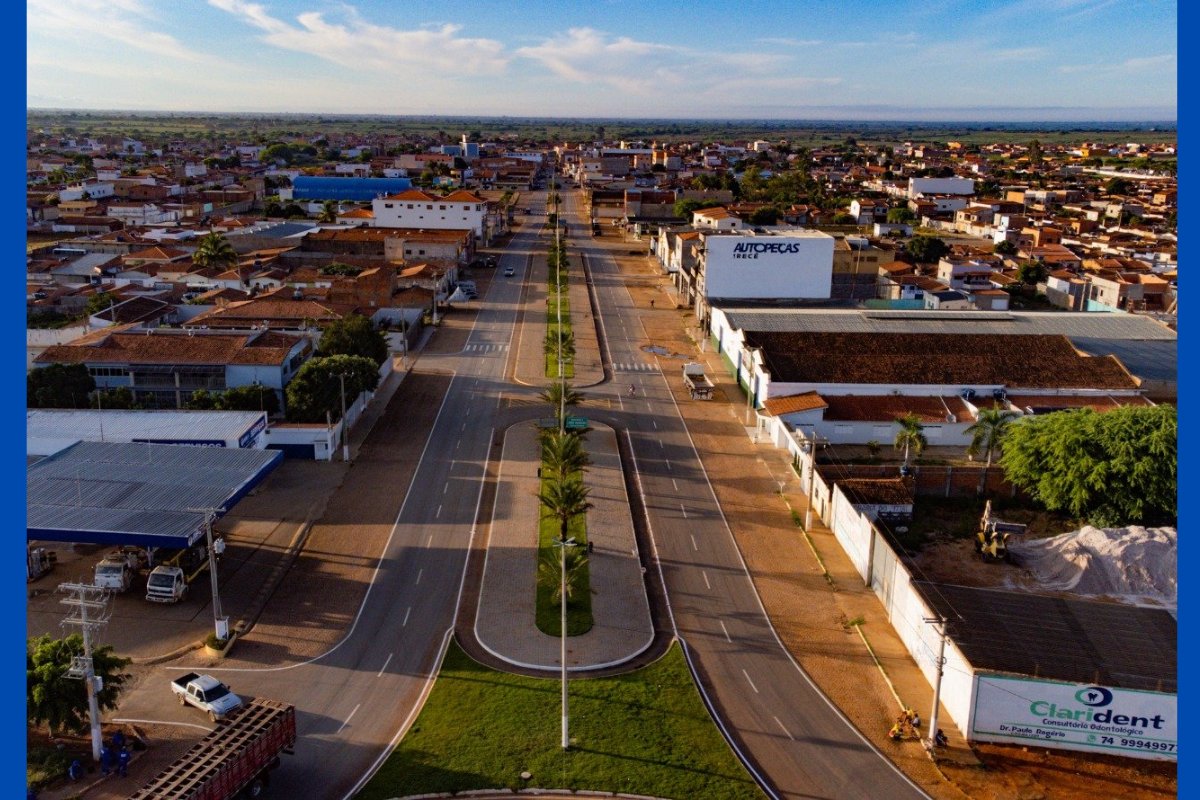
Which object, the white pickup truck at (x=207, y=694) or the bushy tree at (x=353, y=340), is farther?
the bushy tree at (x=353, y=340)

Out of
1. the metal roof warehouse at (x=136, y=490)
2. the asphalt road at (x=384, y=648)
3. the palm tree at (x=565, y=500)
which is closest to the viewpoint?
the asphalt road at (x=384, y=648)

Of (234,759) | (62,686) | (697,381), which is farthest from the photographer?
(697,381)

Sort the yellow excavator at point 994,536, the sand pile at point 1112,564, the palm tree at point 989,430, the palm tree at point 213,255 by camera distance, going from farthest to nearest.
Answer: the palm tree at point 213,255
the palm tree at point 989,430
the yellow excavator at point 994,536
the sand pile at point 1112,564

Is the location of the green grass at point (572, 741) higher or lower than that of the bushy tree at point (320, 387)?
lower

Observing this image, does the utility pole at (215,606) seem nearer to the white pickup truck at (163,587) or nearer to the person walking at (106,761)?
the white pickup truck at (163,587)

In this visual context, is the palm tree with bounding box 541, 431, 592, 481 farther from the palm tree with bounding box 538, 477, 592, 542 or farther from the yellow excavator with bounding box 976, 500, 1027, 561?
the yellow excavator with bounding box 976, 500, 1027, 561

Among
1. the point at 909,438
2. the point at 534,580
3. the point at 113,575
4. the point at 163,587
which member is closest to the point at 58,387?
the point at 113,575

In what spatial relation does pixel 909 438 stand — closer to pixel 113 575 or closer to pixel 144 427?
pixel 113 575

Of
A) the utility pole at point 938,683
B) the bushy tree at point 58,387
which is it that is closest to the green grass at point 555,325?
the bushy tree at point 58,387
